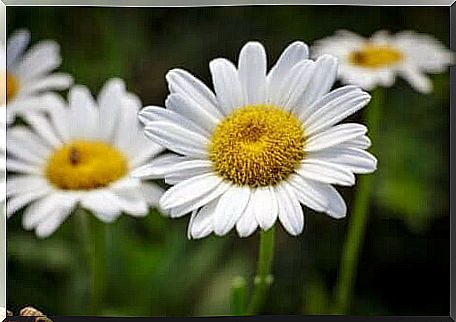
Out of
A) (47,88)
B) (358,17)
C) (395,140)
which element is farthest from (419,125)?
(47,88)

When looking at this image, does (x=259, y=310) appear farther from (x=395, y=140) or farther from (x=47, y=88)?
(x=47, y=88)

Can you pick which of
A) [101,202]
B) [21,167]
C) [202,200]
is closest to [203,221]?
[202,200]

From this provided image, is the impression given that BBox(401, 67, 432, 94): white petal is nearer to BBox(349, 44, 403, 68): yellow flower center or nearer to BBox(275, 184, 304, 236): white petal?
BBox(349, 44, 403, 68): yellow flower center

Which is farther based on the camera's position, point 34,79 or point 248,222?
point 34,79

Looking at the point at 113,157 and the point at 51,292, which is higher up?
the point at 113,157

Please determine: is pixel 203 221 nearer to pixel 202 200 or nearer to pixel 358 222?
pixel 202 200

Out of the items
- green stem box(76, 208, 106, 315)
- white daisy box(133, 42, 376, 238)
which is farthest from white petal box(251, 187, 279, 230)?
green stem box(76, 208, 106, 315)

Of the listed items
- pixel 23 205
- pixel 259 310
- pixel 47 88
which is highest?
pixel 47 88
